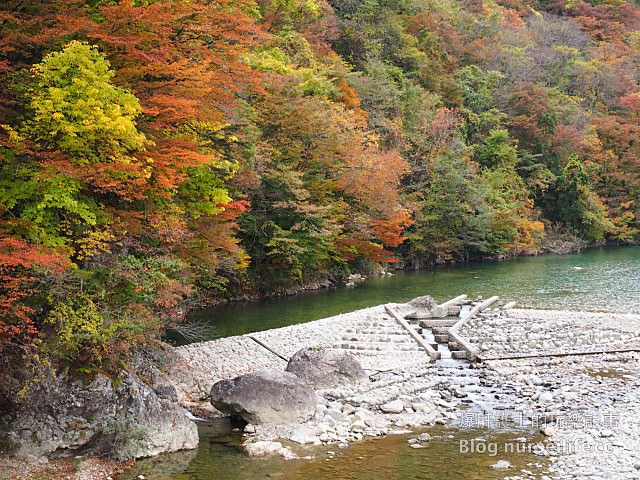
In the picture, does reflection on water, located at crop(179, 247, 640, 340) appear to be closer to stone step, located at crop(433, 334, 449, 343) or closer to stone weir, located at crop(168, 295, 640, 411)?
stone weir, located at crop(168, 295, 640, 411)

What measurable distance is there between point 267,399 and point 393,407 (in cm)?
226

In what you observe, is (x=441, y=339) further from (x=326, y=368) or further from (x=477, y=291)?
(x=477, y=291)

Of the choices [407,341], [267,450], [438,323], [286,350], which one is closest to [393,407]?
[267,450]

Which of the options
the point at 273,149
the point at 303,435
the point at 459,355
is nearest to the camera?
the point at 303,435

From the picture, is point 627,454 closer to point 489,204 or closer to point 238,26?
point 238,26

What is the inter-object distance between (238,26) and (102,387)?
7.68 meters

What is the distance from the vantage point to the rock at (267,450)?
9.22 m

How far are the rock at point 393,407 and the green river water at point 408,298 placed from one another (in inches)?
35.4

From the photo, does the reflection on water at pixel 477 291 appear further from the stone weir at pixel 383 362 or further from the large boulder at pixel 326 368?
the large boulder at pixel 326 368

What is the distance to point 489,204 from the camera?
4028cm

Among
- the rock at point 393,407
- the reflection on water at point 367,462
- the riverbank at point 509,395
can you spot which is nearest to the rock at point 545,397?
the riverbank at point 509,395

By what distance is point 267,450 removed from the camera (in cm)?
934

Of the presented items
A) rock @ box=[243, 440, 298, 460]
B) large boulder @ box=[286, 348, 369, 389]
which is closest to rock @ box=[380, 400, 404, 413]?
large boulder @ box=[286, 348, 369, 389]

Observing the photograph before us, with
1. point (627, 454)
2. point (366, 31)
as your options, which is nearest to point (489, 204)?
point (366, 31)
